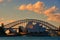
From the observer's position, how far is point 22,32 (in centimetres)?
6762

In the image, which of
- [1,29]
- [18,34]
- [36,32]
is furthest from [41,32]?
[1,29]

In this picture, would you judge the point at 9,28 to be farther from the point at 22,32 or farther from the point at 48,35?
the point at 48,35

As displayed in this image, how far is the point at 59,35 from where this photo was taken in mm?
68938

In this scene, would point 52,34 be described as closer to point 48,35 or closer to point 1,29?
point 48,35

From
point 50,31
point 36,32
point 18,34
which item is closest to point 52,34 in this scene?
point 50,31

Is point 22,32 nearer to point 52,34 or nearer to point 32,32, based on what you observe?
point 32,32

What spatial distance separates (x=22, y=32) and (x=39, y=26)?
4.85 metres

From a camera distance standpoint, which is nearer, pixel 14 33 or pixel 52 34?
pixel 14 33

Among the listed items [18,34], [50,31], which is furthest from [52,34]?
[18,34]

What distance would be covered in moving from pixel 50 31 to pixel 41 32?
4538 mm

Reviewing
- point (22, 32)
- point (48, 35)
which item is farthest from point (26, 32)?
point (48, 35)

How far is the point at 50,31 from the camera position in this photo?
70.9 metres

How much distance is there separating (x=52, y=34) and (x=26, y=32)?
8.52m

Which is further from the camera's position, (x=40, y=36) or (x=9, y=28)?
(x=9, y=28)
